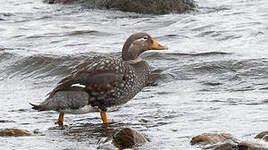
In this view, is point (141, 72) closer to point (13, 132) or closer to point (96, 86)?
point (96, 86)

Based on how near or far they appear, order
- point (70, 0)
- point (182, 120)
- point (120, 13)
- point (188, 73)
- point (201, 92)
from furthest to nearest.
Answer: point (70, 0)
point (120, 13)
point (188, 73)
point (201, 92)
point (182, 120)

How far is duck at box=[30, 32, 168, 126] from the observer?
28.1 feet

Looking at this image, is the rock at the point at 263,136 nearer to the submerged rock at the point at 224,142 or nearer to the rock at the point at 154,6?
the submerged rock at the point at 224,142

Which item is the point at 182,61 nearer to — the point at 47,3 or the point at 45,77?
the point at 45,77

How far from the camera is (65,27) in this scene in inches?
668

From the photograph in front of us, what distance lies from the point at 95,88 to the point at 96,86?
1.2 inches

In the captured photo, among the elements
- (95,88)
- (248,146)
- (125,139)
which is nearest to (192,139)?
(125,139)

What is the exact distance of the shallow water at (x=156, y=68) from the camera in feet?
27.2

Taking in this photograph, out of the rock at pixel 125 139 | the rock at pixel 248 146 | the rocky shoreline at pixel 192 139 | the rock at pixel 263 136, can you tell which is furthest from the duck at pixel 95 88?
the rock at pixel 248 146

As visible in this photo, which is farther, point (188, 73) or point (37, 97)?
point (188, 73)

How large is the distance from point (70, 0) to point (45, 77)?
7405 mm

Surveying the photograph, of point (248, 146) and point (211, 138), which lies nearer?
point (248, 146)

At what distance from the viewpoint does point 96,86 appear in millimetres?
8727

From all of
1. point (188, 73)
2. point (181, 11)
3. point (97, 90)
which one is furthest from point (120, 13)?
point (97, 90)
